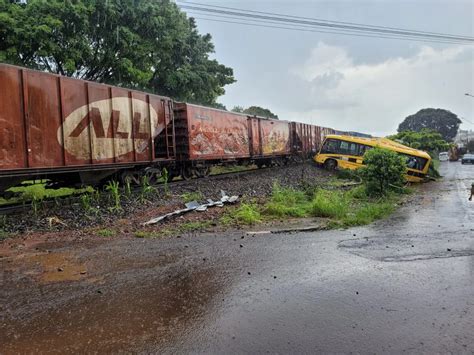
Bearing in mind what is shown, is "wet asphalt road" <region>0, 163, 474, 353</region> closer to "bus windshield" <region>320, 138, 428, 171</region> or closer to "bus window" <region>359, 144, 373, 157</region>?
"bus windshield" <region>320, 138, 428, 171</region>

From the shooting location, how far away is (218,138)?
58.7ft

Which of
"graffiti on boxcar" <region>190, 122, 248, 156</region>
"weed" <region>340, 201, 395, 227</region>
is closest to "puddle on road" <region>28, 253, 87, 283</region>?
"weed" <region>340, 201, 395, 227</region>

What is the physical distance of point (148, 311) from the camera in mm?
4098

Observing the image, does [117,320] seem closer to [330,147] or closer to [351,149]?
[351,149]

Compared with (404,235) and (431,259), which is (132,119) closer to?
(404,235)

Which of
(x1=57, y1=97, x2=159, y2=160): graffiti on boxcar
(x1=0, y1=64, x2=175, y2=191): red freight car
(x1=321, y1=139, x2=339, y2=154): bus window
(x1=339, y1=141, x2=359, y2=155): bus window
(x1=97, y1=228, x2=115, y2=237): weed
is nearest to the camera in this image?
(x1=97, y1=228, x2=115, y2=237): weed

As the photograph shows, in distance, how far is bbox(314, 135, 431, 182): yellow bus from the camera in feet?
64.3

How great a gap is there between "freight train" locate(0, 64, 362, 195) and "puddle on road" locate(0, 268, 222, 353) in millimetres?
5406

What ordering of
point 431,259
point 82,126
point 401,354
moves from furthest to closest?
point 82,126 → point 431,259 → point 401,354

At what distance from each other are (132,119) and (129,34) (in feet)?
31.4

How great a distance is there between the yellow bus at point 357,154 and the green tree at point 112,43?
28.6ft

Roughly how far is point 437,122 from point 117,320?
9592 cm

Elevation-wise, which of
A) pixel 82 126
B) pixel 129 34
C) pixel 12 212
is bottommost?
pixel 12 212

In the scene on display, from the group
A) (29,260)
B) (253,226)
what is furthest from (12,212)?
(253,226)
